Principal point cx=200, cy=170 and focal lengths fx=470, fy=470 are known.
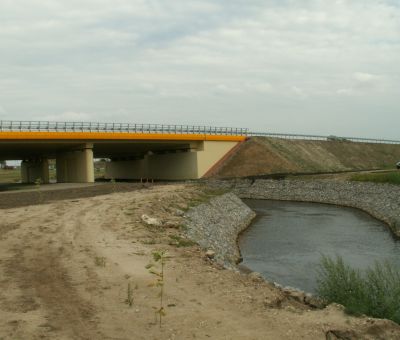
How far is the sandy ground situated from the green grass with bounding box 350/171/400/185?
34.2 meters

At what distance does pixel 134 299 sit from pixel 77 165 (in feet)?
175

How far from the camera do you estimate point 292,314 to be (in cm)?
1048

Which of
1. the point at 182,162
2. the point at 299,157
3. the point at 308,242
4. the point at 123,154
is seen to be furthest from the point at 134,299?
the point at 123,154

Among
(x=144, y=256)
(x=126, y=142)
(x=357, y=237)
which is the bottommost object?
(x=357, y=237)

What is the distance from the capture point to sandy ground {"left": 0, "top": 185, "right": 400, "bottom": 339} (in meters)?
9.24

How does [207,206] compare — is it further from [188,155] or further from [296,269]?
[188,155]

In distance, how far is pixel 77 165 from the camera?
204 feet

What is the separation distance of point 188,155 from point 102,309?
58.4m

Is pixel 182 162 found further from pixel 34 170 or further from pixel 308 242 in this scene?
pixel 308 242

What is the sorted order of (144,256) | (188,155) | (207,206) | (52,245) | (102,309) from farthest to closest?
1. (188,155)
2. (207,206)
3. (52,245)
4. (144,256)
5. (102,309)

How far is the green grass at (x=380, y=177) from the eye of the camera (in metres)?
47.1

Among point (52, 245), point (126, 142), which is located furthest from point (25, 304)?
point (126, 142)

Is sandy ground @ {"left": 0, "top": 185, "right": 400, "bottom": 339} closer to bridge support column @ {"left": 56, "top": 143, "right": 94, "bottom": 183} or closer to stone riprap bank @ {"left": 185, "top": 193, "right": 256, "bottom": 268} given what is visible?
stone riprap bank @ {"left": 185, "top": 193, "right": 256, "bottom": 268}

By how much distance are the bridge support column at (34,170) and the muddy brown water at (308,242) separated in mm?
42955
